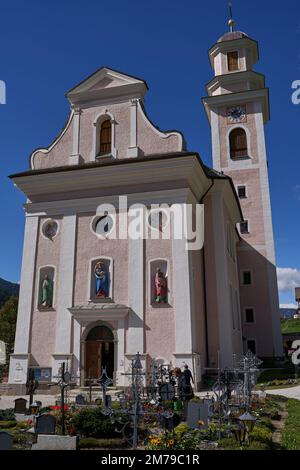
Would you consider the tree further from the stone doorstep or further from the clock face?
the stone doorstep

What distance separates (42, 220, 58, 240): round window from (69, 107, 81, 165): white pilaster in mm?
3174

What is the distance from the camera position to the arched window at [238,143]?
113 ft

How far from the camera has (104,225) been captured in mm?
20969

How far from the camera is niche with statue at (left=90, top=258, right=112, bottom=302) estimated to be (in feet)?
65.0

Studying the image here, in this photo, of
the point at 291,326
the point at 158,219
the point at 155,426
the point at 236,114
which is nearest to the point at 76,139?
the point at 158,219

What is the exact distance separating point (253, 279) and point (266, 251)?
2.32m

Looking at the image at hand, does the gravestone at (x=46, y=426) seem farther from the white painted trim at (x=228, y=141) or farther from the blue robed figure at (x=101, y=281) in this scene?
the white painted trim at (x=228, y=141)

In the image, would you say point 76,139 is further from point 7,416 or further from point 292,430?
point 292,430

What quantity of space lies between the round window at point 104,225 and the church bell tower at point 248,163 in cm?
1483

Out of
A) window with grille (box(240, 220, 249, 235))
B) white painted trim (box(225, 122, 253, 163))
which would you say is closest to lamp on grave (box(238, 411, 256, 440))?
window with grille (box(240, 220, 249, 235))

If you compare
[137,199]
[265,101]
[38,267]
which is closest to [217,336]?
[137,199]

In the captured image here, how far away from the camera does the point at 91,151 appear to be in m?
22.0

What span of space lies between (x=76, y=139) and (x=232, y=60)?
19.7 meters

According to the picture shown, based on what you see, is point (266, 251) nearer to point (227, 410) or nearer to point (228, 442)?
point (227, 410)
